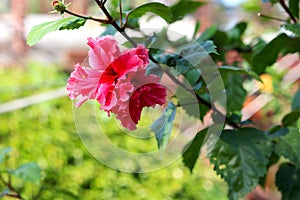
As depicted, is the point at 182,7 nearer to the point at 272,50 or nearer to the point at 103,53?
the point at 272,50

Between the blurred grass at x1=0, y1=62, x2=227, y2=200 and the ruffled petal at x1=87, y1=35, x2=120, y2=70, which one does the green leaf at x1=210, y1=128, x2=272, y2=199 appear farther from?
the blurred grass at x1=0, y1=62, x2=227, y2=200

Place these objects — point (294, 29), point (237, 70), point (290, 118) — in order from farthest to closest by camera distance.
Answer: point (290, 118)
point (294, 29)
point (237, 70)

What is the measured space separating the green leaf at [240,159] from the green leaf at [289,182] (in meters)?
0.15

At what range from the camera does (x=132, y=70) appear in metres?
0.54

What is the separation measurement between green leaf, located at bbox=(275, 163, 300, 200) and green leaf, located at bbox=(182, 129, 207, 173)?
0.19 meters

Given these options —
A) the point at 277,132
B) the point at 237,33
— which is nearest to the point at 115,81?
the point at 277,132

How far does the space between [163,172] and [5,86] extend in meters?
1.32

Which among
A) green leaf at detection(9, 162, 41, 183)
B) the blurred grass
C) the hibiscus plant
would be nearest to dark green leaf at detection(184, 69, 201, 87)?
the hibiscus plant

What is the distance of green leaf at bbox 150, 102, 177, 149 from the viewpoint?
71 centimetres

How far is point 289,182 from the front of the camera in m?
0.85

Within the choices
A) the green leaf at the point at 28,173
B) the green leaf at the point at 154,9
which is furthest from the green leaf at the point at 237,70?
the green leaf at the point at 28,173

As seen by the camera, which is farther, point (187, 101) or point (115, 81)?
point (187, 101)

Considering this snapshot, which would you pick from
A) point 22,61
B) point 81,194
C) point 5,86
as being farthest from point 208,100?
point 22,61

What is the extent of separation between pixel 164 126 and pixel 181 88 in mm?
65
